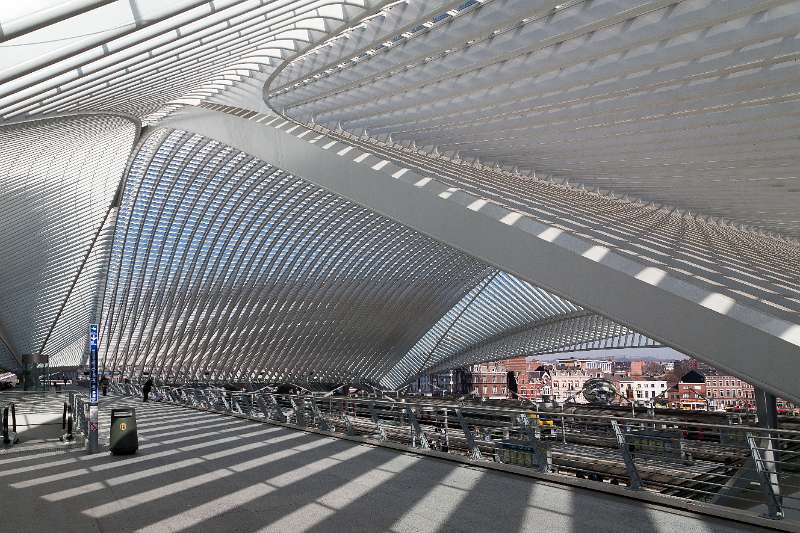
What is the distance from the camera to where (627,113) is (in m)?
12.4

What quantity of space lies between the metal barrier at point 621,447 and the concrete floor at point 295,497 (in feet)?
2.64

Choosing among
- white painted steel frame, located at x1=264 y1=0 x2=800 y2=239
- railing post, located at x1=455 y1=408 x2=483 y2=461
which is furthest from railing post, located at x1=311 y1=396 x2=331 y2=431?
white painted steel frame, located at x1=264 y1=0 x2=800 y2=239

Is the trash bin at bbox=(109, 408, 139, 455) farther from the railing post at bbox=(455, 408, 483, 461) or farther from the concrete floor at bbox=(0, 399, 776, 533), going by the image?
the railing post at bbox=(455, 408, 483, 461)

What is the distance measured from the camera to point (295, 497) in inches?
349

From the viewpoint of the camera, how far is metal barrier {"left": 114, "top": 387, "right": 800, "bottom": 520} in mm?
8320

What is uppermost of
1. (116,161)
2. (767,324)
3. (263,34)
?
(116,161)

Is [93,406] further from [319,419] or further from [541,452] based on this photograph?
[541,452]

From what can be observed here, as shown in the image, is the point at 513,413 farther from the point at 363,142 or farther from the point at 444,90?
the point at 363,142

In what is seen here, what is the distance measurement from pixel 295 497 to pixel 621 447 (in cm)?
408

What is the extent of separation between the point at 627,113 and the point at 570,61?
84.3 inches

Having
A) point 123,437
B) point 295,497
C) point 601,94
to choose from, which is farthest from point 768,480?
point 123,437

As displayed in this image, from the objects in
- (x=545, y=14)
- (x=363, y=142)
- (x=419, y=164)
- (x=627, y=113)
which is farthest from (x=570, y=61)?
(x=363, y=142)

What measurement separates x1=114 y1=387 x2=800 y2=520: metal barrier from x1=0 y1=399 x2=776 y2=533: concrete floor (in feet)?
2.64

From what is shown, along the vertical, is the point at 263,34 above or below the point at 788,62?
above
